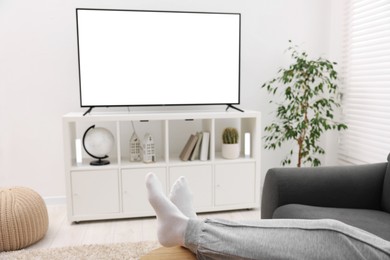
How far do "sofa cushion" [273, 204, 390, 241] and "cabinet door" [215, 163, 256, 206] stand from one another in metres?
1.03

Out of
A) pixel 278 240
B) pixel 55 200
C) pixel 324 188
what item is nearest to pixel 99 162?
pixel 55 200

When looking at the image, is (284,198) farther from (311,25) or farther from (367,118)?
(311,25)

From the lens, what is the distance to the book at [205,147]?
289 cm

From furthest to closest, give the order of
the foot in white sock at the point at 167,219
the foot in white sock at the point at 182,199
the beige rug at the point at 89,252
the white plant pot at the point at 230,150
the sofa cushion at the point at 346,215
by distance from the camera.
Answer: the white plant pot at the point at 230,150 → the beige rug at the point at 89,252 → the sofa cushion at the point at 346,215 → the foot in white sock at the point at 182,199 → the foot in white sock at the point at 167,219

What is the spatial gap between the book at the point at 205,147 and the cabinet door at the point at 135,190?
335 mm

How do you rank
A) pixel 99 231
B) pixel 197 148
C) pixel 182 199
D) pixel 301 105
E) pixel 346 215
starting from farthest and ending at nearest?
1. pixel 301 105
2. pixel 197 148
3. pixel 99 231
4. pixel 346 215
5. pixel 182 199

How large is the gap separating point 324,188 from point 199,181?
112cm

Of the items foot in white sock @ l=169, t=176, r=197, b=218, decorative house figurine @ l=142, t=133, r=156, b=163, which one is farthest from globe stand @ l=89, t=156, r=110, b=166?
foot in white sock @ l=169, t=176, r=197, b=218

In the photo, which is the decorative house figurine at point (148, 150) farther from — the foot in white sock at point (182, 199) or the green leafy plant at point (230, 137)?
the foot in white sock at point (182, 199)

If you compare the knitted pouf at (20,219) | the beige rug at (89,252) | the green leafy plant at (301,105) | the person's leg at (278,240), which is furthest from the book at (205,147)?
the person's leg at (278,240)

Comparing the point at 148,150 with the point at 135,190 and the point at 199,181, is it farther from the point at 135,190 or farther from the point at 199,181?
the point at 199,181

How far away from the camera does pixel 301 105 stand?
3.04 metres

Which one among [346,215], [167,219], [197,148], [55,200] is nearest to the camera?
[167,219]

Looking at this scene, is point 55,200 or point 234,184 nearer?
point 234,184
